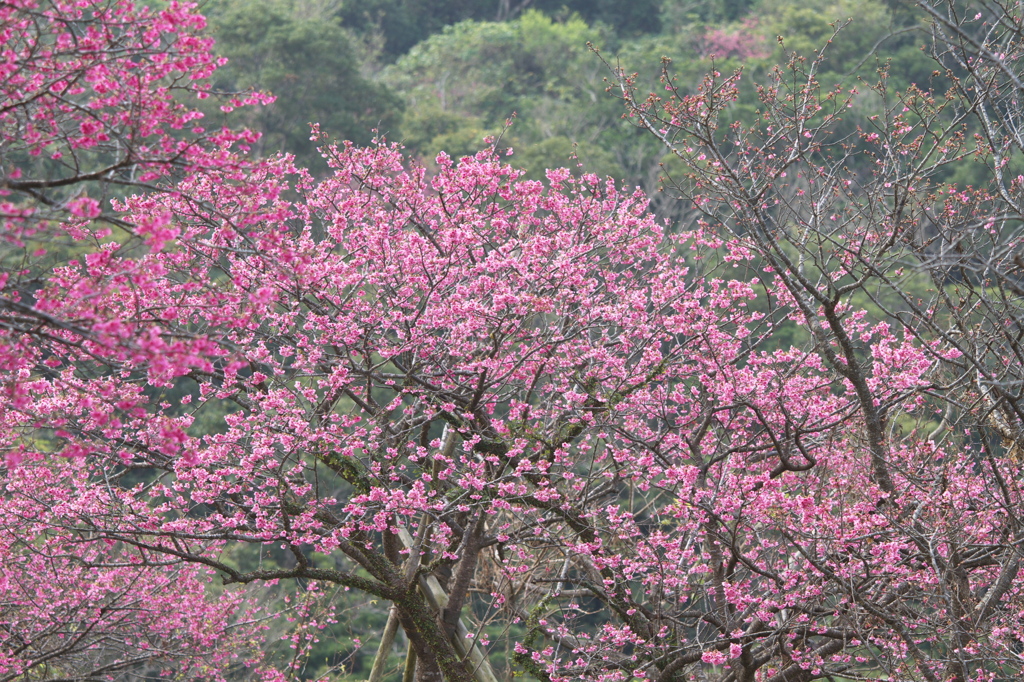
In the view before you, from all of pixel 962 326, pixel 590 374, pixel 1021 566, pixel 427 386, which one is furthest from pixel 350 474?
pixel 1021 566

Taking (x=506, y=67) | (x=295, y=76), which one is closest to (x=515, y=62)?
(x=506, y=67)

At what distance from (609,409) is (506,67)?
960 inches

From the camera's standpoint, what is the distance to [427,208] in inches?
263

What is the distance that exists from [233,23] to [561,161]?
8420 millimetres

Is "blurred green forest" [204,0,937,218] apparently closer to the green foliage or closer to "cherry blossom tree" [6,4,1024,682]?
the green foliage

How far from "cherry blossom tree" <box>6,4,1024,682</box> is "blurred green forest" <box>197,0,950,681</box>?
868 centimetres

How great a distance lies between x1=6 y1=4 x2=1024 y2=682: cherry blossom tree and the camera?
4770mm

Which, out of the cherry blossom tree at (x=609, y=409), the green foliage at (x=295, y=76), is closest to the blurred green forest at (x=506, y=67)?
the green foliage at (x=295, y=76)

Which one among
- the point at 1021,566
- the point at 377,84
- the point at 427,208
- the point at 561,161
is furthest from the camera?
the point at 377,84

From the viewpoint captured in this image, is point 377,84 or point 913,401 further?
point 377,84

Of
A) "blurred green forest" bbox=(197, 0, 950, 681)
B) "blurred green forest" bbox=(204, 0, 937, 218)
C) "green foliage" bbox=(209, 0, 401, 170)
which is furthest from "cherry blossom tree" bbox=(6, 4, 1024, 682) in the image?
"green foliage" bbox=(209, 0, 401, 170)

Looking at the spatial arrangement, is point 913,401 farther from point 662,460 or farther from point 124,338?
point 124,338

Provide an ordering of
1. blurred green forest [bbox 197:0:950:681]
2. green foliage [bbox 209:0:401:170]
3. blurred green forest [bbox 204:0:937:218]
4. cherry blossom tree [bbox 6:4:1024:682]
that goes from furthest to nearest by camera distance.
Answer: blurred green forest [bbox 204:0:937:218], green foliage [bbox 209:0:401:170], blurred green forest [bbox 197:0:950:681], cherry blossom tree [bbox 6:4:1024:682]

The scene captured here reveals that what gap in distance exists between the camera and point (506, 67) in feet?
92.3
